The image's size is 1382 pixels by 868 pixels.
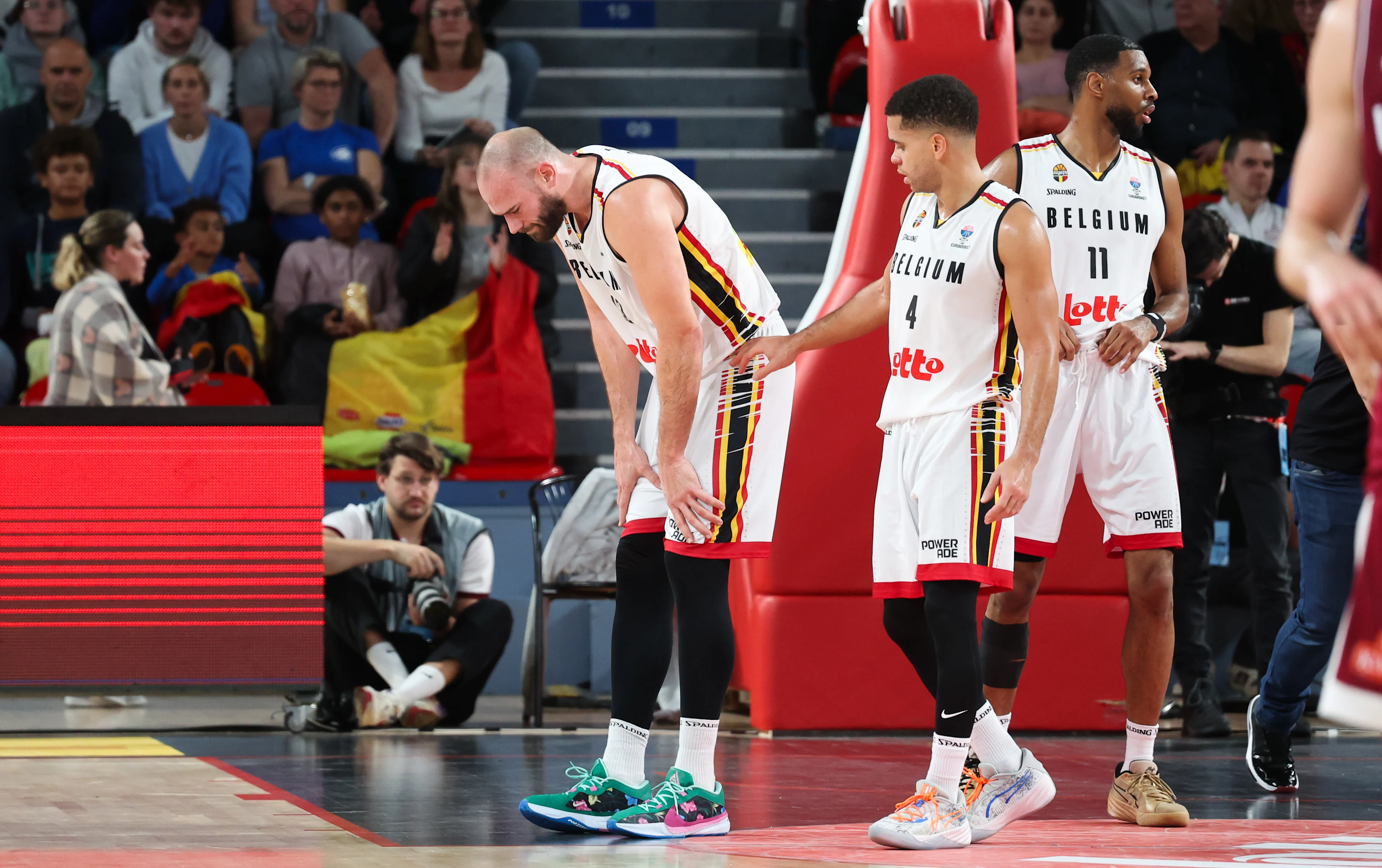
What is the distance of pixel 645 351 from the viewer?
14.0ft

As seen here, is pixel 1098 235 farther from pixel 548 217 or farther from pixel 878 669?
pixel 878 669

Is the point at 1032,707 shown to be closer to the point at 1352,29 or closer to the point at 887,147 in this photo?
the point at 887,147

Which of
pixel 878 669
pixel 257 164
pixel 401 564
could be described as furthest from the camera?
pixel 257 164

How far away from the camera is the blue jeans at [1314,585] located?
16.0ft

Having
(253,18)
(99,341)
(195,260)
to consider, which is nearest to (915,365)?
(99,341)

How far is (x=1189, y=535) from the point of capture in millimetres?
6719

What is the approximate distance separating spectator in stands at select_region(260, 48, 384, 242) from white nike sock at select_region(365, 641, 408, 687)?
3.35 meters

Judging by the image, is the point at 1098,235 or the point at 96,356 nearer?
the point at 1098,235

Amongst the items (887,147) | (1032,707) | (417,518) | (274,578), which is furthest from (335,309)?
(1032,707)

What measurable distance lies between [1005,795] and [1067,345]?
1.20 meters

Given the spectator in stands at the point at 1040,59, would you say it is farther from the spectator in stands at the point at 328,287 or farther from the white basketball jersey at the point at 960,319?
the white basketball jersey at the point at 960,319

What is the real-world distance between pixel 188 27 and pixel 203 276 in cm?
202

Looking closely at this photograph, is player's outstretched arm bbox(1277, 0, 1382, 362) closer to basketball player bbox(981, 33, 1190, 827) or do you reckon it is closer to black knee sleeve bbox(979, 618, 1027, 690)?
basketball player bbox(981, 33, 1190, 827)

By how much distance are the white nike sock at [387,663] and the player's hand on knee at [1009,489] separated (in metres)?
3.40
